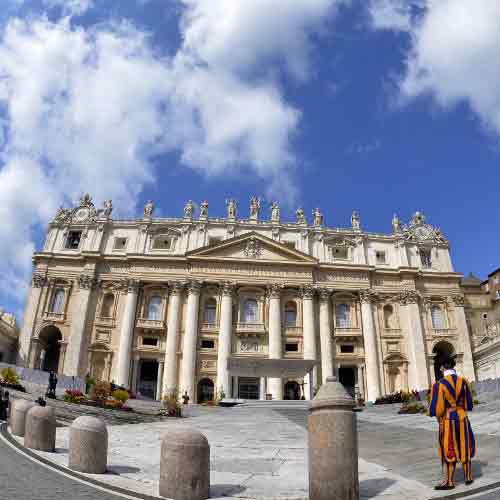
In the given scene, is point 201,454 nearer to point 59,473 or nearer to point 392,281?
point 59,473

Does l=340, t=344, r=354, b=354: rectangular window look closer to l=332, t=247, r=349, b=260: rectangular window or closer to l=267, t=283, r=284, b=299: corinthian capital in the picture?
l=267, t=283, r=284, b=299: corinthian capital

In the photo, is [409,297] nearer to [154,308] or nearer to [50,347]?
[154,308]

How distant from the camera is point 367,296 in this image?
51.9 m

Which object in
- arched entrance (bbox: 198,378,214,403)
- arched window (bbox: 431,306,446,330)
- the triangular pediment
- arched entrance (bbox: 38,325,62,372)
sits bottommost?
arched entrance (bbox: 198,378,214,403)

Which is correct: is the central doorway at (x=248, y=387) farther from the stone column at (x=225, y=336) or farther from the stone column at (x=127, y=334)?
the stone column at (x=127, y=334)

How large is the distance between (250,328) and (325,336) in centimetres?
832

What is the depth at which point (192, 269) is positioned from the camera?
51.2 meters

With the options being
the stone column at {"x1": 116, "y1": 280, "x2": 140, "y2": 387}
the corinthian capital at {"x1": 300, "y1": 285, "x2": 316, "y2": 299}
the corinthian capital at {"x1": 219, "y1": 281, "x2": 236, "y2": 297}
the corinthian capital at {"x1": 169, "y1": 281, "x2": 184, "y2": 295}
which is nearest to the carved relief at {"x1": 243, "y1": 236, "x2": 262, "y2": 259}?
the corinthian capital at {"x1": 219, "y1": 281, "x2": 236, "y2": 297}

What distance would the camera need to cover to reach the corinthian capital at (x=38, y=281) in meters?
50.6

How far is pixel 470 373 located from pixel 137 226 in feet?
136

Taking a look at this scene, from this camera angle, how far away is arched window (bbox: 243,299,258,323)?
50.7m

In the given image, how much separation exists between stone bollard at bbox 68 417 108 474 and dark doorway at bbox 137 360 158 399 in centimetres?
4066

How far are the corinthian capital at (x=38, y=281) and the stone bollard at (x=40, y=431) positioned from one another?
42955mm

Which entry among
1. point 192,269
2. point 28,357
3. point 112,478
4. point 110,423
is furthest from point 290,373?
point 112,478
